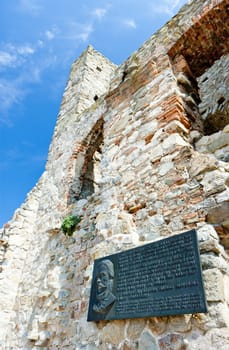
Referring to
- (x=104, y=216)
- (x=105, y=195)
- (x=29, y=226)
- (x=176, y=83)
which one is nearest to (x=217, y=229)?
(x=104, y=216)

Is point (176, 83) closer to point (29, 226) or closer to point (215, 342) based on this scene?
point (215, 342)

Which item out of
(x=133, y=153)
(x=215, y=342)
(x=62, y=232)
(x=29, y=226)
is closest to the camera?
(x=215, y=342)

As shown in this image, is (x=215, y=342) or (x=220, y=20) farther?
(x=220, y=20)

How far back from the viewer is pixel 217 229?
2.12 metres

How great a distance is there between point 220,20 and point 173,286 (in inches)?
143

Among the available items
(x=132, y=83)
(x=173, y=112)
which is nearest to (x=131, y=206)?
(x=173, y=112)

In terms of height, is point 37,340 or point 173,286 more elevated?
point 173,286

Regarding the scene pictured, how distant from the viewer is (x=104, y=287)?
8.34 feet

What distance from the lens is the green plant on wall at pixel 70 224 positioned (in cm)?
405

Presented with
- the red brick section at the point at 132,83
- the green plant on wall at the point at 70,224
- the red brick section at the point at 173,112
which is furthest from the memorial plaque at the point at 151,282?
the red brick section at the point at 132,83

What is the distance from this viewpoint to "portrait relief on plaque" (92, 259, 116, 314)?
2422 mm

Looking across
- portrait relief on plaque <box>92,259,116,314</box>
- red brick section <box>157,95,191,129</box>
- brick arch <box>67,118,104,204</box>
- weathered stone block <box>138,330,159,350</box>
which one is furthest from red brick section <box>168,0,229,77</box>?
weathered stone block <box>138,330,159,350</box>

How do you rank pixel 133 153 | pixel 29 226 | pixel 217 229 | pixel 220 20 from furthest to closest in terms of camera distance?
pixel 29 226
pixel 220 20
pixel 133 153
pixel 217 229

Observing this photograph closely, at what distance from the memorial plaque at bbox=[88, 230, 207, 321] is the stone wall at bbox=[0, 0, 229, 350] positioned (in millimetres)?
82
